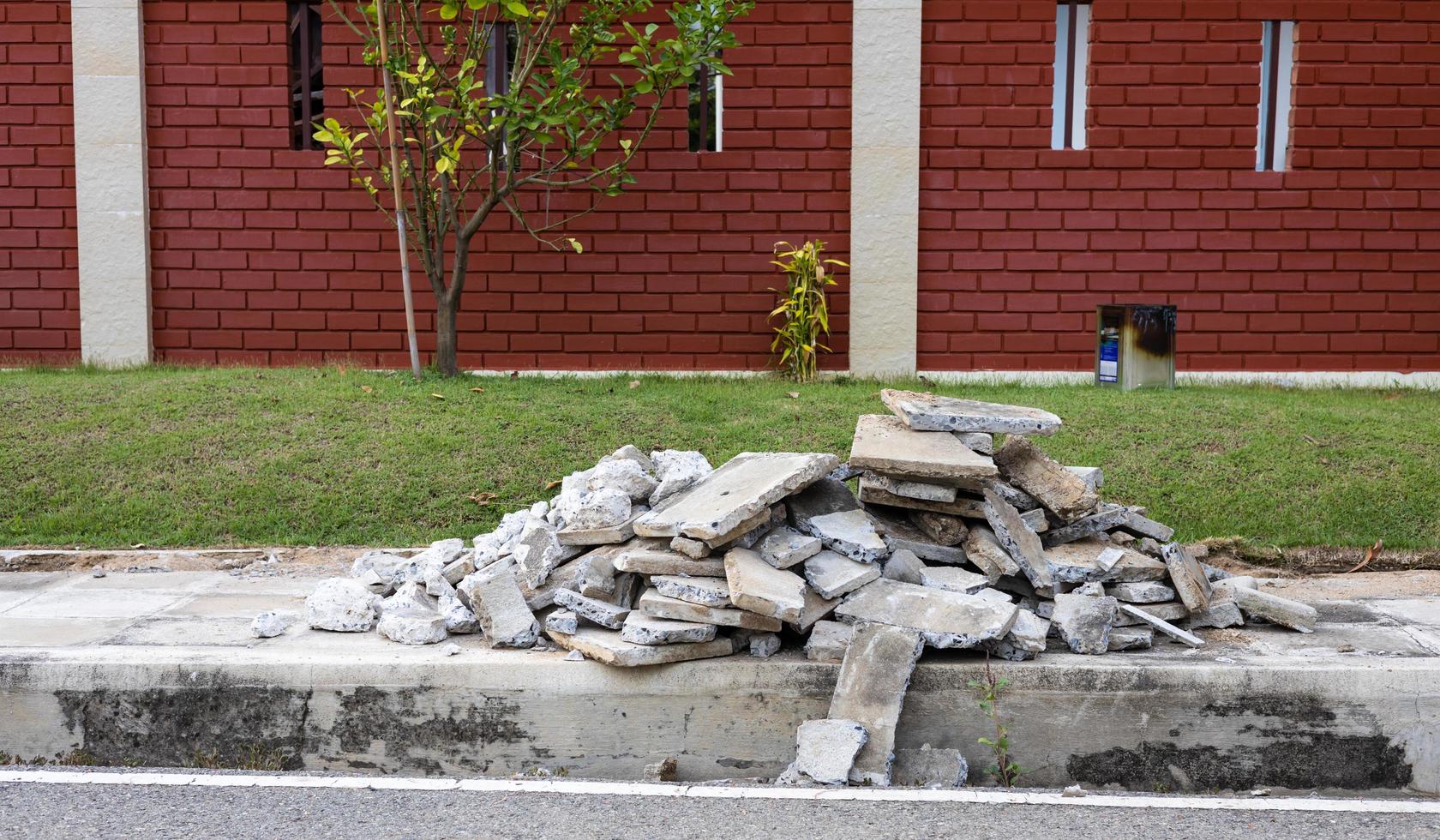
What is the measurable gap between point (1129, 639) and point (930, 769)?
1.20 meters

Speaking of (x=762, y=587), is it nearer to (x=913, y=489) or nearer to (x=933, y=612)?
(x=933, y=612)

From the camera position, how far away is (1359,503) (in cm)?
828

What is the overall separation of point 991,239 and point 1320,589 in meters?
6.60

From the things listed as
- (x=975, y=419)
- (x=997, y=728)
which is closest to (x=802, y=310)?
(x=975, y=419)

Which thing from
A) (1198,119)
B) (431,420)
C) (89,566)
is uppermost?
(1198,119)

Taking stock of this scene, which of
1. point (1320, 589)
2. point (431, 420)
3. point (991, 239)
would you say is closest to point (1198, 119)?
point (991, 239)

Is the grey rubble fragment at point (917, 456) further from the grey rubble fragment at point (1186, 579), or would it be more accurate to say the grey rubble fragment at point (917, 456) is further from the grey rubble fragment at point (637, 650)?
the grey rubble fragment at point (637, 650)

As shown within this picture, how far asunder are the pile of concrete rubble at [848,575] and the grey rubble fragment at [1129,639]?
0.01 m

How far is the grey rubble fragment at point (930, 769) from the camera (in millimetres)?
4812

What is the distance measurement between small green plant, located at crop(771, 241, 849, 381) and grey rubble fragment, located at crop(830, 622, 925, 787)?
7339mm

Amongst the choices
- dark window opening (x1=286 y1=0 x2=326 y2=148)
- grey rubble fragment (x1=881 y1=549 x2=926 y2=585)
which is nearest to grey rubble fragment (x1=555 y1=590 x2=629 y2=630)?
grey rubble fragment (x1=881 y1=549 x2=926 y2=585)

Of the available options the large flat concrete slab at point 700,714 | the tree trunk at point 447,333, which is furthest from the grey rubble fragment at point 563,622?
the tree trunk at point 447,333

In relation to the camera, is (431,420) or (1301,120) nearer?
(431,420)

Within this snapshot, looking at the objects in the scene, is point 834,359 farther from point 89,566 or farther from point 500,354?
point 89,566
